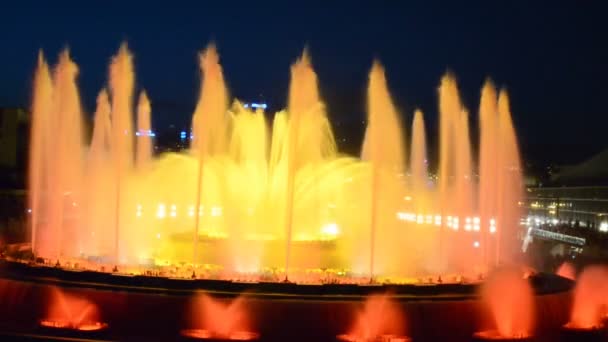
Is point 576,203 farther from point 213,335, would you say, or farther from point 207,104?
point 213,335

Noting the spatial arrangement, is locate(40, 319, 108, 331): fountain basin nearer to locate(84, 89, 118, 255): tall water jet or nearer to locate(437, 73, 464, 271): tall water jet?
locate(84, 89, 118, 255): tall water jet

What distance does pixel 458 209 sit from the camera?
30.5 metres

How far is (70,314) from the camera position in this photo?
15.5 meters

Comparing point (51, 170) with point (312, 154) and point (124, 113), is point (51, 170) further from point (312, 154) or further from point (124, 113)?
point (312, 154)

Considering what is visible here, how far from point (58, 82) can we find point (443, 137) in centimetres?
1246

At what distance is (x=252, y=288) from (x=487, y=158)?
42.4 feet

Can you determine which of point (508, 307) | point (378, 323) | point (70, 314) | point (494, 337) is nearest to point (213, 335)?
point (70, 314)

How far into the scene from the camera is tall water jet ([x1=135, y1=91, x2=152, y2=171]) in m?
26.8

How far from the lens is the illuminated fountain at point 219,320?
14820mm

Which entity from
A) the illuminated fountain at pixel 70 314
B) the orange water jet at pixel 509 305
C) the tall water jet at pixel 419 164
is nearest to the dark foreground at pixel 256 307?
the illuminated fountain at pixel 70 314

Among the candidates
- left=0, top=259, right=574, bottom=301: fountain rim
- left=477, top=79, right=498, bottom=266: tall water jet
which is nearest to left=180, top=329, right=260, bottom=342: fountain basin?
left=0, top=259, right=574, bottom=301: fountain rim

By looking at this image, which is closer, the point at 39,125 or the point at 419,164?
the point at 39,125

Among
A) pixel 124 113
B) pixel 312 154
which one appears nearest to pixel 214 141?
pixel 124 113

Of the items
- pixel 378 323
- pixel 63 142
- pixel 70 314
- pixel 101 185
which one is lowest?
pixel 70 314
